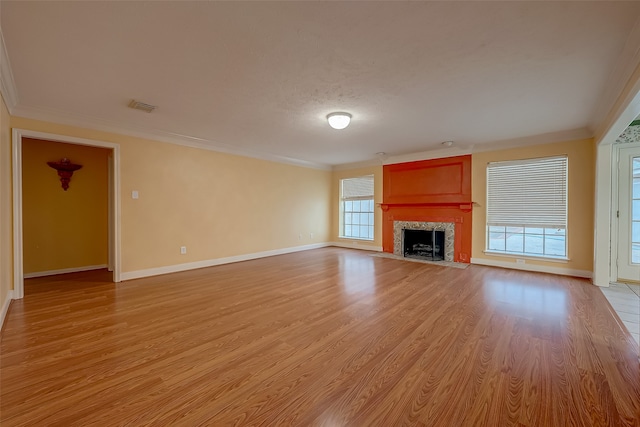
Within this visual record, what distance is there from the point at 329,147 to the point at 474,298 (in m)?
3.67

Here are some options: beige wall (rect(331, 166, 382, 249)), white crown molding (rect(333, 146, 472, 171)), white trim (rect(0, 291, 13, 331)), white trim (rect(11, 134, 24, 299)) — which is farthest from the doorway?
white trim (rect(11, 134, 24, 299))

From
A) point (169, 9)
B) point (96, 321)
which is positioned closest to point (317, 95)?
point (169, 9)

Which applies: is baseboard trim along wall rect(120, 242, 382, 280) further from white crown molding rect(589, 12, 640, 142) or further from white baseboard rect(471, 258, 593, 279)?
white crown molding rect(589, 12, 640, 142)

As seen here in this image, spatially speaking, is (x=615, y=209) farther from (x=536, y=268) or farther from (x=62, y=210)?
(x=62, y=210)

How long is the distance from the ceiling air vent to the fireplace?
17.4 ft

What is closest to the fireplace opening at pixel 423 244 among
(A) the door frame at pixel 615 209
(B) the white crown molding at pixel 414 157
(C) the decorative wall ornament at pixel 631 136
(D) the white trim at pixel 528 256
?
(D) the white trim at pixel 528 256

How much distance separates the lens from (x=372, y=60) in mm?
2270

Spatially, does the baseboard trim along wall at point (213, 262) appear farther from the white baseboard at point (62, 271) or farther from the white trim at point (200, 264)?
the white baseboard at point (62, 271)

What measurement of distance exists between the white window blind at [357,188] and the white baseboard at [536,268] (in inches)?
117

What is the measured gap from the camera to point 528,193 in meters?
4.78

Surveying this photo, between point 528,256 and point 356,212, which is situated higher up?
point 356,212

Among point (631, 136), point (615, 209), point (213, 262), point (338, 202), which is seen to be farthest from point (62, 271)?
point (631, 136)

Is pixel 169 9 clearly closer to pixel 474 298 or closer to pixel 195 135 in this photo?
pixel 195 135

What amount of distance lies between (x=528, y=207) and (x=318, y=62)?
4.68 m
